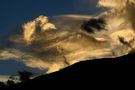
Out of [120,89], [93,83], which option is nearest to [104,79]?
[93,83]

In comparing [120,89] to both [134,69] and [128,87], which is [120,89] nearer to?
[128,87]

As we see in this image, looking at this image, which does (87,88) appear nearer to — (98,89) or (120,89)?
(98,89)

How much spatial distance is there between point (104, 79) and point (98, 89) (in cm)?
1141

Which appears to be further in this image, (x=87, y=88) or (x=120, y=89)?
(x=87, y=88)

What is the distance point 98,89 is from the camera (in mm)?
190000

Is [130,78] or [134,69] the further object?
[134,69]

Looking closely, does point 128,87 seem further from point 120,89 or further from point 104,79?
point 104,79

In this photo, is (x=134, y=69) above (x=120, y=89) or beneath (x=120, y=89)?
above

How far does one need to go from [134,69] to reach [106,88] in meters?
22.0

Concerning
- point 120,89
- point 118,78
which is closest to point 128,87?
point 120,89

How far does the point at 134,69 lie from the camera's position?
A: 19938 cm

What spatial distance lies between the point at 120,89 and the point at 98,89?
14.6 m

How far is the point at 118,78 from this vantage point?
195m

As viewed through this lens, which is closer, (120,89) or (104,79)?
(120,89)
